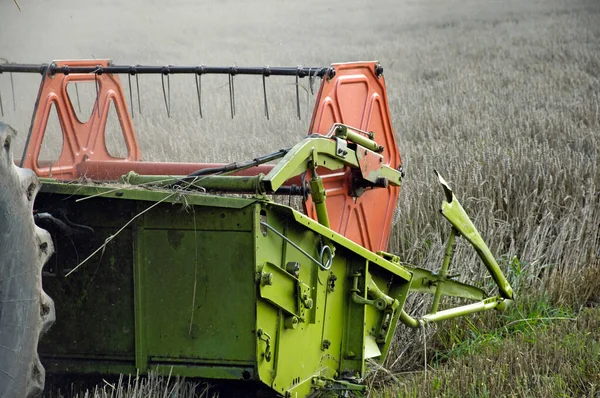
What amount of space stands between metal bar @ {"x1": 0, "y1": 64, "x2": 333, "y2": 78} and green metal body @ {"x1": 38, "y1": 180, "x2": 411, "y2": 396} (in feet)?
4.74

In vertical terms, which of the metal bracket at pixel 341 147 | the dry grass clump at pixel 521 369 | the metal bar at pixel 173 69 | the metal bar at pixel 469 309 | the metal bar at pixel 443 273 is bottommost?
the dry grass clump at pixel 521 369

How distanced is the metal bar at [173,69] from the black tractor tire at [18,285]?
238 centimetres

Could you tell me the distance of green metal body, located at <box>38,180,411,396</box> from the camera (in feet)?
12.2

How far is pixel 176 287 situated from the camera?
12.5 ft

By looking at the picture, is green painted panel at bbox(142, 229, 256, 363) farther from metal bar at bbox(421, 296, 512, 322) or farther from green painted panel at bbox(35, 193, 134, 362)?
metal bar at bbox(421, 296, 512, 322)

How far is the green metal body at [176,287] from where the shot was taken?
147 inches

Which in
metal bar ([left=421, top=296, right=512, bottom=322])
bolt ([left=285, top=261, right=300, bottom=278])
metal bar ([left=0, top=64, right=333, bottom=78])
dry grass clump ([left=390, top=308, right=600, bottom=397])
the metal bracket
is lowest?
dry grass clump ([left=390, top=308, right=600, bottom=397])

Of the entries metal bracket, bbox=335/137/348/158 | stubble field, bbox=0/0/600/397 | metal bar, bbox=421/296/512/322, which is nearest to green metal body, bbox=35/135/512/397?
stubble field, bbox=0/0/600/397

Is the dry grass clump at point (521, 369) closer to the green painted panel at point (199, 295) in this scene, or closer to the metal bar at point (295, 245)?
the metal bar at point (295, 245)

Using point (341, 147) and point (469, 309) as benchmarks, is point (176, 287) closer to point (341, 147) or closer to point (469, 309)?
point (341, 147)

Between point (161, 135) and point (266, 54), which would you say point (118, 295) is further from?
point (266, 54)

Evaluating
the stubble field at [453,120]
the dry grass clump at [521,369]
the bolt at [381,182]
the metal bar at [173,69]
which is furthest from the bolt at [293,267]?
the metal bar at [173,69]

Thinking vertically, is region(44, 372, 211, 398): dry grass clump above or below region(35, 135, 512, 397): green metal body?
below

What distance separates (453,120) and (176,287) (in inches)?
299
